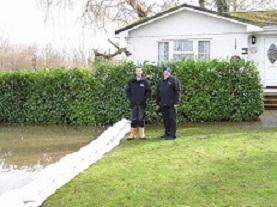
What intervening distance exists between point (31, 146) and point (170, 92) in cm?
388

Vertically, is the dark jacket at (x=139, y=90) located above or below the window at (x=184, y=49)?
below

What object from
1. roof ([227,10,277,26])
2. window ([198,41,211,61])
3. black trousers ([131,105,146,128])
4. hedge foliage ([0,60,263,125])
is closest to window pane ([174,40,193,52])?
window ([198,41,211,61])

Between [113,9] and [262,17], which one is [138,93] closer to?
[262,17]

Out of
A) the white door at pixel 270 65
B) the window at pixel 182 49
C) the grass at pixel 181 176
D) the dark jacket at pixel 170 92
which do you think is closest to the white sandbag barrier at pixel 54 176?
the grass at pixel 181 176

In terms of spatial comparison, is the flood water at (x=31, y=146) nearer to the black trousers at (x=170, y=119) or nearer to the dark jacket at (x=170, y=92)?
the black trousers at (x=170, y=119)

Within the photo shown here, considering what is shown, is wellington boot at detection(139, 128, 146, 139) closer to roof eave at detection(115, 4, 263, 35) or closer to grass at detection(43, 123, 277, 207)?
grass at detection(43, 123, 277, 207)

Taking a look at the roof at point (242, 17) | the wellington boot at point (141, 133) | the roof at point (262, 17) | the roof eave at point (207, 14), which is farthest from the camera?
the roof at point (262, 17)

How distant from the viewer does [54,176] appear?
6.80m

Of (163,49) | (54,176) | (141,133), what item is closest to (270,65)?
(163,49)

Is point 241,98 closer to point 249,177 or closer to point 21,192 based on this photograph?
point 249,177

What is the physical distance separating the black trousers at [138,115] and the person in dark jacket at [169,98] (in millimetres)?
458

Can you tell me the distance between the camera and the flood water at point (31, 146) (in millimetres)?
8195

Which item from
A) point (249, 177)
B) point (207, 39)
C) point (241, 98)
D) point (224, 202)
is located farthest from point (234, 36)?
point (224, 202)

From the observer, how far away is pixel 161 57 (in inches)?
707
